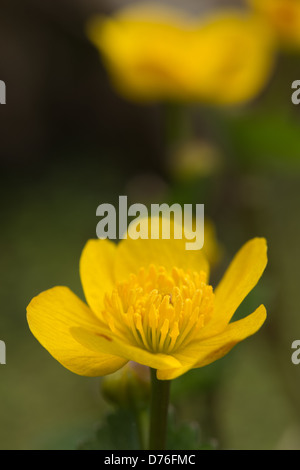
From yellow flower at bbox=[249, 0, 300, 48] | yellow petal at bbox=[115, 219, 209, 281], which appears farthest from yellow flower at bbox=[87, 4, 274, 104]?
yellow petal at bbox=[115, 219, 209, 281]

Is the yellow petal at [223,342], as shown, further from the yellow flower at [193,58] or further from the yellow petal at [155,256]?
the yellow flower at [193,58]

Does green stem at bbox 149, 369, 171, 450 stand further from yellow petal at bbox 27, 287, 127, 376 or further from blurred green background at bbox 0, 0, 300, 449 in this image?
blurred green background at bbox 0, 0, 300, 449

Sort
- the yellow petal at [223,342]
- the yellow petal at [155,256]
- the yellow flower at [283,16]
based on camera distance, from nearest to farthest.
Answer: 1. the yellow petal at [223,342]
2. the yellow petal at [155,256]
3. the yellow flower at [283,16]

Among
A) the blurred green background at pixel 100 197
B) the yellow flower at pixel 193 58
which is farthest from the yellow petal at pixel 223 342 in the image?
the yellow flower at pixel 193 58

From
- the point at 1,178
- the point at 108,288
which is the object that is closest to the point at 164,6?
the point at 1,178

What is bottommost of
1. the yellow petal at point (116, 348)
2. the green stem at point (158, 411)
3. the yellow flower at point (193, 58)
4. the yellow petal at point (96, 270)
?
the green stem at point (158, 411)

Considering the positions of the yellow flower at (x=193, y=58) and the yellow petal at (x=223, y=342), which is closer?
the yellow petal at (x=223, y=342)
